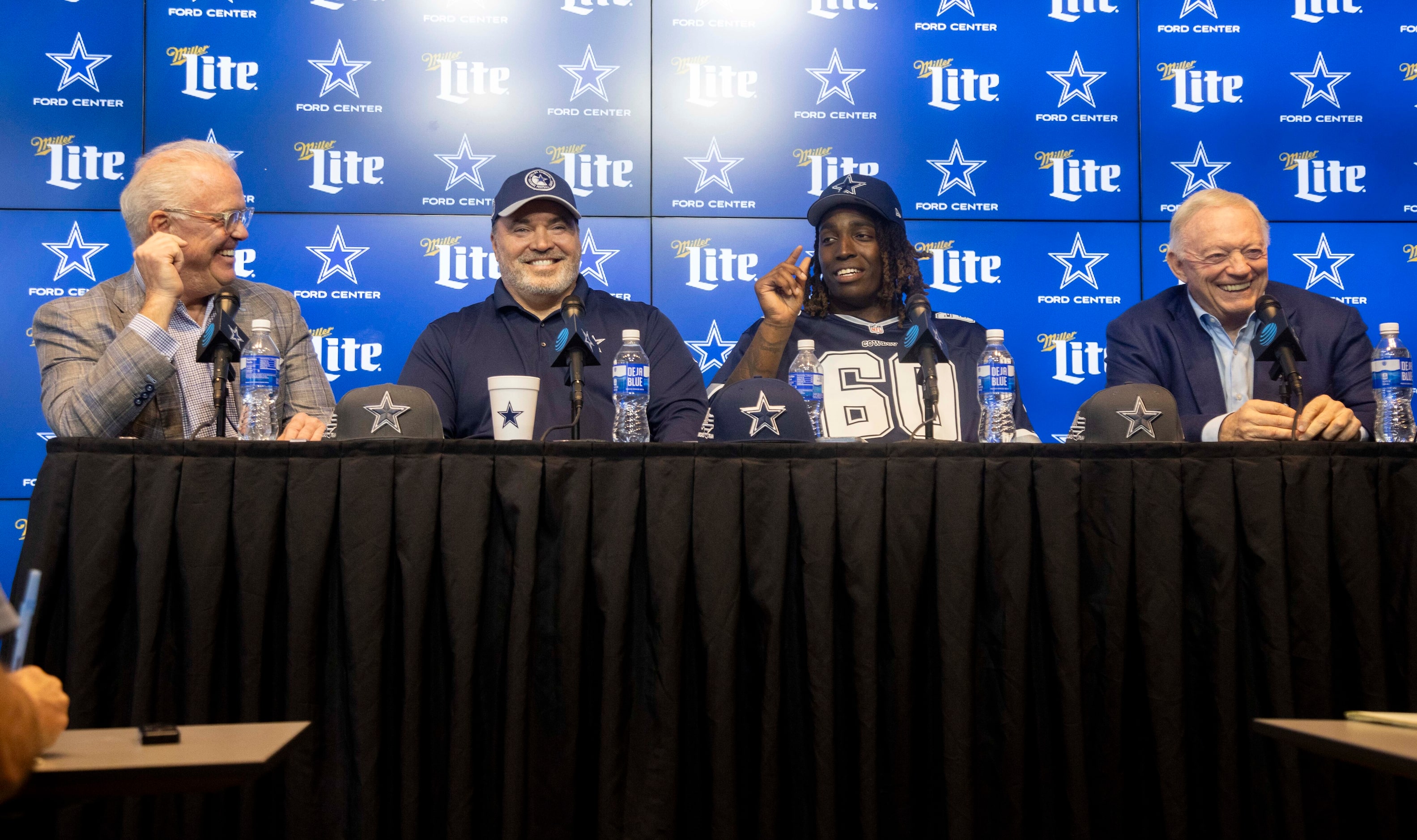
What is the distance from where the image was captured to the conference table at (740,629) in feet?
4.84

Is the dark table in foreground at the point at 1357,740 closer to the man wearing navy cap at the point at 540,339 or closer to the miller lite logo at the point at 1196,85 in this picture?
the man wearing navy cap at the point at 540,339

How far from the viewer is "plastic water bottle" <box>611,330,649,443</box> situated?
76.7 inches

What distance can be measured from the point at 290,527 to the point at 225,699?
0.27 m

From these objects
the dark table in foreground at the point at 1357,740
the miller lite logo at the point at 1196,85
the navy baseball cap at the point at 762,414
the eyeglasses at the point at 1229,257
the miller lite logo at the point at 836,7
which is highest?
the miller lite logo at the point at 836,7

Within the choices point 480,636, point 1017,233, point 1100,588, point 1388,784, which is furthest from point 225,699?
point 1017,233

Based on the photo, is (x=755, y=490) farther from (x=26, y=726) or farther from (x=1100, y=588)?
(x=26, y=726)

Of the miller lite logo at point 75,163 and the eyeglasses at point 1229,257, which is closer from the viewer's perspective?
the eyeglasses at point 1229,257

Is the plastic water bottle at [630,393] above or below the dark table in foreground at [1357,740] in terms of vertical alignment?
above

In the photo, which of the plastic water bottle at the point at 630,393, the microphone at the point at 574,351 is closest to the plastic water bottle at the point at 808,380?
the plastic water bottle at the point at 630,393

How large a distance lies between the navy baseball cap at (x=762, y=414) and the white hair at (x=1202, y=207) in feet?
5.79

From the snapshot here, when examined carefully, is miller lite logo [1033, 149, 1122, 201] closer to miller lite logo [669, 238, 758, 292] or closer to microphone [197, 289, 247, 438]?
miller lite logo [669, 238, 758, 292]

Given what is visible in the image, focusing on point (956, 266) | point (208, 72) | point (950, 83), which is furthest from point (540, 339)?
point (950, 83)

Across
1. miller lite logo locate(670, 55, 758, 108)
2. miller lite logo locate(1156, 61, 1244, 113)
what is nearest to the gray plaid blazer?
miller lite logo locate(670, 55, 758, 108)

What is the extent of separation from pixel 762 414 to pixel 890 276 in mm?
1518
